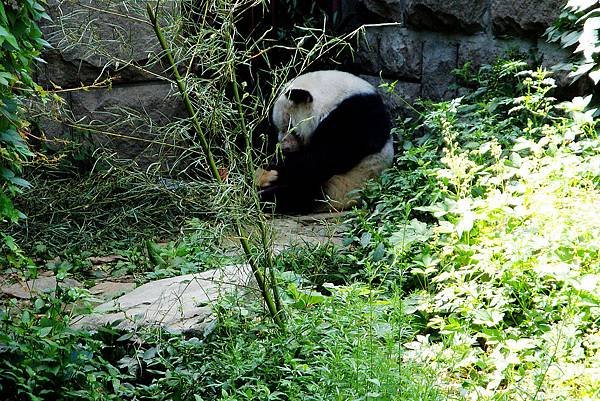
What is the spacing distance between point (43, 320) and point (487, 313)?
1.77m

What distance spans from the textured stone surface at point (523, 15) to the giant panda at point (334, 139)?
3.24ft

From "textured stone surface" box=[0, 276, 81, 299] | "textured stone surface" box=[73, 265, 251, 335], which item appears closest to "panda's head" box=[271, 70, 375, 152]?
"textured stone surface" box=[0, 276, 81, 299]

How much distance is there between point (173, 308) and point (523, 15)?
10.6ft

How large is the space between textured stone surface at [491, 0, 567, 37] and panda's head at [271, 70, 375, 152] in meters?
1.00

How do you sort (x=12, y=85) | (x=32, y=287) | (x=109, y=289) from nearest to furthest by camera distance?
(x=12, y=85) < (x=32, y=287) < (x=109, y=289)

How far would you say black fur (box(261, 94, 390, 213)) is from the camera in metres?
5.71

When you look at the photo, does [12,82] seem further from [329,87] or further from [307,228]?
[329,87]

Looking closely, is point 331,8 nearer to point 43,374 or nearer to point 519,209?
point 519,209

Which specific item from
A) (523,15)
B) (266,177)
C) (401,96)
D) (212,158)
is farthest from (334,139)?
(212,158)

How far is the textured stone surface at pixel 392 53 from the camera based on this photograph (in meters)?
6.21

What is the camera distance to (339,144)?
227 inches

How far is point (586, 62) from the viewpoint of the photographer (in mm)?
4875

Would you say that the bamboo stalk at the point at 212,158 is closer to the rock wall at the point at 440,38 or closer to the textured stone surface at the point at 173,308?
the textured stone surface at the point at 173,308

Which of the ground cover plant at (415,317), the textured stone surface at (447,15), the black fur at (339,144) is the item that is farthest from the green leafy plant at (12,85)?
the textured stone surface at (447,15)
